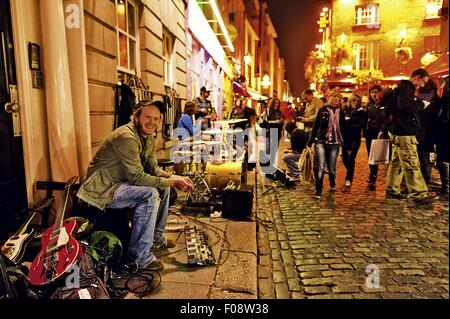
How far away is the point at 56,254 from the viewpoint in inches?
118

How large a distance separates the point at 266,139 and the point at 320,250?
21.0ft

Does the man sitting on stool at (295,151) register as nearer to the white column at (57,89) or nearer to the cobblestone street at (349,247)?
the cobblestone street at (349,247)

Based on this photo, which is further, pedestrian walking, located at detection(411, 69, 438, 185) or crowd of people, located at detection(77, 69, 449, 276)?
pedestrian walking, located at detection(411, 69, 438, 185)

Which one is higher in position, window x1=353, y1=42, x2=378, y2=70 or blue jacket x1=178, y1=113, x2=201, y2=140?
window x1=353, y1=42, x2=378, y2=70

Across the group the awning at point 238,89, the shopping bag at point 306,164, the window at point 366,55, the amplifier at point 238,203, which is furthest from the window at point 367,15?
the amplifier at point 238,203

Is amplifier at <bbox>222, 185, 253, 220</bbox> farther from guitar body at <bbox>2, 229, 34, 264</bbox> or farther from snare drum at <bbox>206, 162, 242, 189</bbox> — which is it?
guitar body at <bbox>2, 229, 34, 264</bbox>

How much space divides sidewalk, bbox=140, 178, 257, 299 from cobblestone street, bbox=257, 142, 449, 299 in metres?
0.19

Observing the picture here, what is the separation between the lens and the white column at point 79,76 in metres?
4.51

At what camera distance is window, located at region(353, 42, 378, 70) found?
3216cm

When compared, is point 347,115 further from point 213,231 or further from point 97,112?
point 97,112

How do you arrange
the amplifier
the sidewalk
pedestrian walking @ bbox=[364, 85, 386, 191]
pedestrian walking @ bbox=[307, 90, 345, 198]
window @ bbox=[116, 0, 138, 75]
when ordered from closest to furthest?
the sidewalk, the amplifier, window @ bbox=[116, 0, 138, 75], pedestrian walking @ bbox=[307, 90, 345, 198], pedestrian walking @ bbox=[364, 85, 386, 191]

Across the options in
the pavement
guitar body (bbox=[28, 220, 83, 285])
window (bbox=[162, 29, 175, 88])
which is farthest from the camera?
window (bbox=[162, 29, 175, 88])

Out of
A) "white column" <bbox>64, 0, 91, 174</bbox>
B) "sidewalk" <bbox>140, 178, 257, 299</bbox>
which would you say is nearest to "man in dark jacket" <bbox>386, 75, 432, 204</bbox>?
"sidewalk" <bbox>140, 178, 257, 299</bbox>
